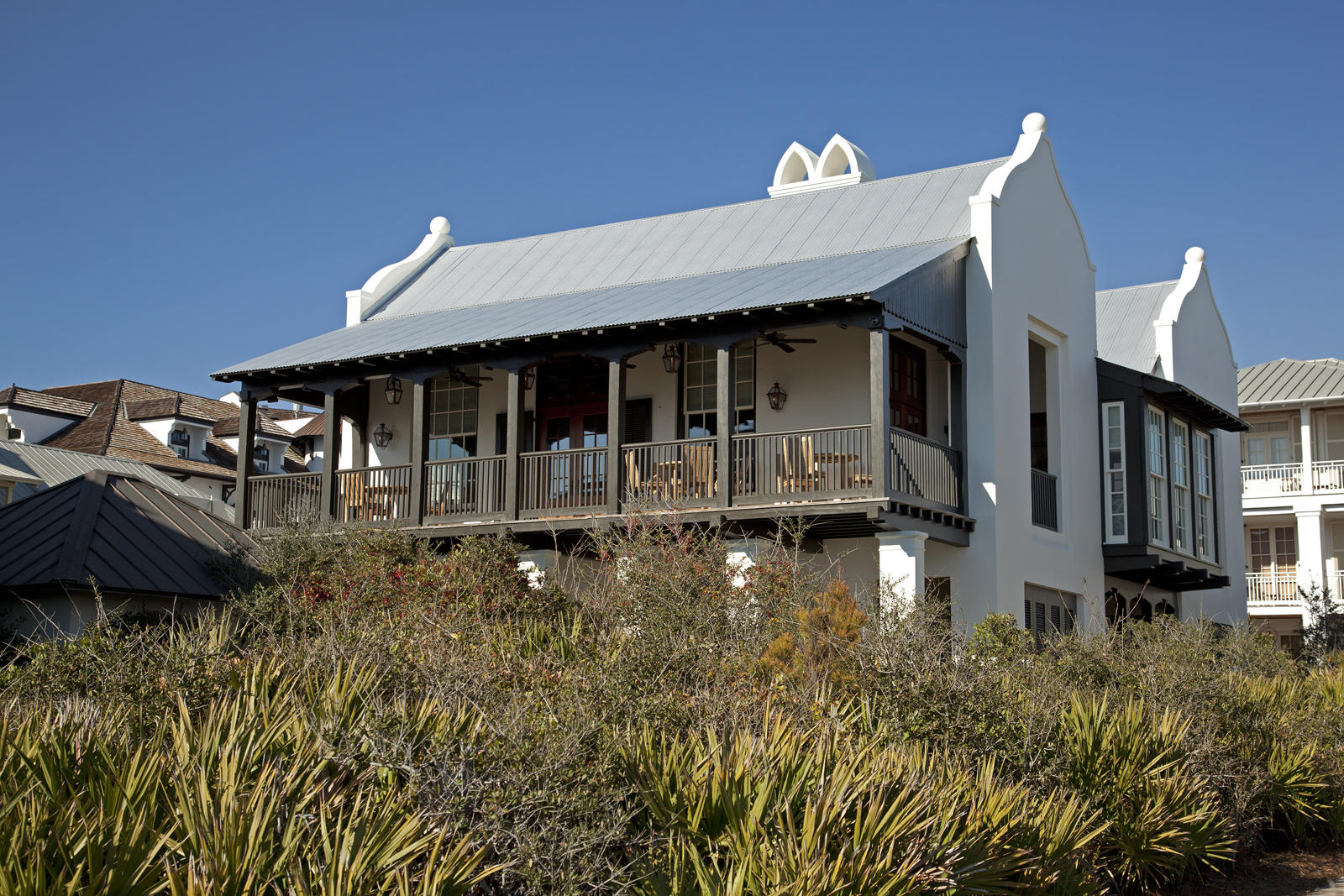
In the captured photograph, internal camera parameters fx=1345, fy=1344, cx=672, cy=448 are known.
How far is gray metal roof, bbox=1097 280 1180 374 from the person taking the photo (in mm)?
24484

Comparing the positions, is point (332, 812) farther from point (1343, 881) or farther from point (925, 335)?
point (925, 335)

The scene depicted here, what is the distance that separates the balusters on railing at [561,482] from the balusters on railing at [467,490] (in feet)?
1.51

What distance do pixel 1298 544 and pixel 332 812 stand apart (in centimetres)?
3269

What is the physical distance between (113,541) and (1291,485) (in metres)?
28.6

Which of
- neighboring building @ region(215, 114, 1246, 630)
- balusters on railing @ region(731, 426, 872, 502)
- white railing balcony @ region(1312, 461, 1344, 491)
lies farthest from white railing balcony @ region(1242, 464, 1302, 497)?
balusters on railing @ region(731, 426, 872, 502)

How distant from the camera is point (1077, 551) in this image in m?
20.5

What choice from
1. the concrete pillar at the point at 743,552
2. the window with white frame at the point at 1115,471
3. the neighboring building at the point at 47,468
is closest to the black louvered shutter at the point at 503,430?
the concrete pillar at the point at 743,552

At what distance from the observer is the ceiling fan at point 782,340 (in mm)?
18938

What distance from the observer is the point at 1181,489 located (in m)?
22.8

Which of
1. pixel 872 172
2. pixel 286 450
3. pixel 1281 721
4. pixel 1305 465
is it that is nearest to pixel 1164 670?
pixel 1281 721

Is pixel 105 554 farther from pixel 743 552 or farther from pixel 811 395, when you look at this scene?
pixel 811 395

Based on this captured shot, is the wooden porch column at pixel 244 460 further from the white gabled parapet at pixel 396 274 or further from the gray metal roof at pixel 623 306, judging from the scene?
the white gabled parapet at pixel 396 274

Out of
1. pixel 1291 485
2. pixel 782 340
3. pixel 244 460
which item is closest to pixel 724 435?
pixel 782 340

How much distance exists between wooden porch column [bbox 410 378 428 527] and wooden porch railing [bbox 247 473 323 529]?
1.84 metres
